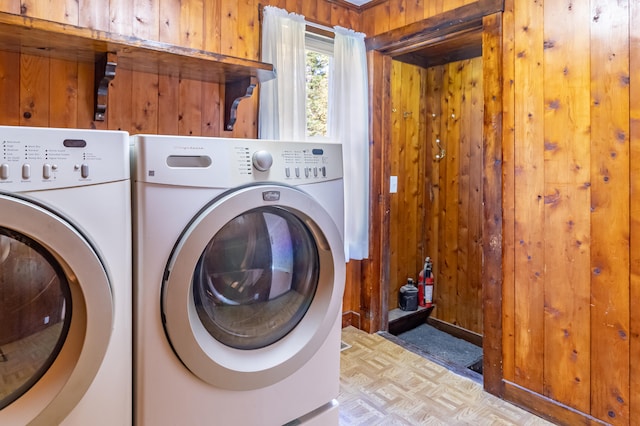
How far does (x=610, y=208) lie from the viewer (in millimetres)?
1590

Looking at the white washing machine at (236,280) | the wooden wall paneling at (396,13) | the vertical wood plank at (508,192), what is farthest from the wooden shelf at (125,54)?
the vertical wood plank at (508,192)

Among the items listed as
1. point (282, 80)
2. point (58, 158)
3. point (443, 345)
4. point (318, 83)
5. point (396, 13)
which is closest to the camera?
point (58, 158)

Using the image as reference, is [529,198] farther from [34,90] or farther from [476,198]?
[34,90]

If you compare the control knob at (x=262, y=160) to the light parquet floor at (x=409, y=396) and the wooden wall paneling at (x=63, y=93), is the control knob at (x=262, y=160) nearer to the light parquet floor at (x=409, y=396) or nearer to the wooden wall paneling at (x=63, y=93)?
the wooden wall paneling at (x=63, y=93)

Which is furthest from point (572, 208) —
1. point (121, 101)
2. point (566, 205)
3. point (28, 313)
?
point (121, 101)

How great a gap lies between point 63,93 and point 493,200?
1.97 meters

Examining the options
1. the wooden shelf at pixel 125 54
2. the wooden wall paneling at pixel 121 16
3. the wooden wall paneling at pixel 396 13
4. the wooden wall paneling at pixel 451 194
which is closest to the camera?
the wooden shelf at pixel 125 54

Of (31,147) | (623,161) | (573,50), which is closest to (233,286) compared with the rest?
(31,147)

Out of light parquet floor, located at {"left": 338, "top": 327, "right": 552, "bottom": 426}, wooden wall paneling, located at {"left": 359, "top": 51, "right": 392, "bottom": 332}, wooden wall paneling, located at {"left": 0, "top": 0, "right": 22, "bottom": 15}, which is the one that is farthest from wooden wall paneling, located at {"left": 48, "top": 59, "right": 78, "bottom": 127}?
light parquet floor, located at {"left": 338, "top": 327, "right": 552, "bottom": 426}

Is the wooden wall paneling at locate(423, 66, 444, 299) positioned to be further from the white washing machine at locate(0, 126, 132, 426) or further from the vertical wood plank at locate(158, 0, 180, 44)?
the white washing machine at locate(0, 126, 132, 426)

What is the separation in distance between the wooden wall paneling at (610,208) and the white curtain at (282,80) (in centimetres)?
136

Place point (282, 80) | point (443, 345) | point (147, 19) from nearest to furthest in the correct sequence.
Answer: point (147, 19) → point (282, 80) → point (443, 345)

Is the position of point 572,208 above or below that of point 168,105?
below

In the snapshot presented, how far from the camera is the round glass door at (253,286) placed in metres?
1.11
